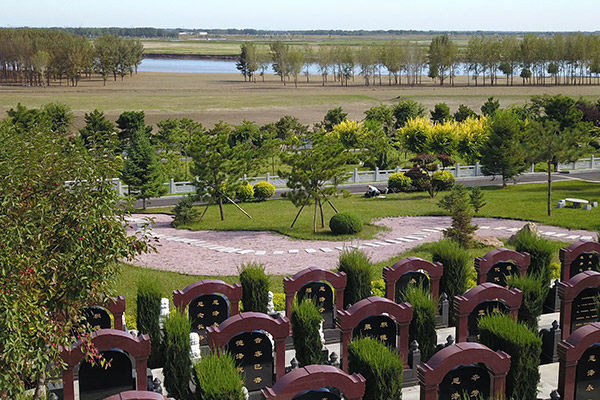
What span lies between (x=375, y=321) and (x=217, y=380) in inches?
219

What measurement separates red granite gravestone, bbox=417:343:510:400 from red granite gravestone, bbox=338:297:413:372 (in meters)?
3.01

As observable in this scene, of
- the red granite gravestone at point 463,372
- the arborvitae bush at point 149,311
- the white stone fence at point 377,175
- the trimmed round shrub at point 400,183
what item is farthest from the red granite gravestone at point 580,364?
the white stone fence at point 377,175

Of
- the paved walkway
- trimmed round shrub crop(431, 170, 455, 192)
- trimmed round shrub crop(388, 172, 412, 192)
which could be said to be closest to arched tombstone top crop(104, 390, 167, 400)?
the paved walkway

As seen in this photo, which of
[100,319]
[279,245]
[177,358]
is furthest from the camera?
[279,245]

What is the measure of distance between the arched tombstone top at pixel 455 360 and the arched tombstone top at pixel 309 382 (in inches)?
57.7

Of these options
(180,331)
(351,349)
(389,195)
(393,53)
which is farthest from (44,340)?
(393,53)

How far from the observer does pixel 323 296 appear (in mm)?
20312

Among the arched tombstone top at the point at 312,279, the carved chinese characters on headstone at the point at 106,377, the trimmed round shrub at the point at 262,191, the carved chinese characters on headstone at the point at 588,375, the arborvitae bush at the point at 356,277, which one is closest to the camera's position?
the carved chinese characters on headstone at the point at 106,377

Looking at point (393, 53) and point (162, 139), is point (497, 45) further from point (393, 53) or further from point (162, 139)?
point (162, 139)

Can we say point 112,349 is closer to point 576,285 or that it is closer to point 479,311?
point 479,311

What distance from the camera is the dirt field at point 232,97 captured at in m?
100

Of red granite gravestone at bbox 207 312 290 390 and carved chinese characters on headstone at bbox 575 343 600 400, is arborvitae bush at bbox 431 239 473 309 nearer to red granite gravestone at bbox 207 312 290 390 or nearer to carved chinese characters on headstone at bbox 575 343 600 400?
carved chinese characters on headstone at bbox 575 343 600 400

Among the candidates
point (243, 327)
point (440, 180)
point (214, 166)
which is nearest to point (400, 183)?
point (440, 180)

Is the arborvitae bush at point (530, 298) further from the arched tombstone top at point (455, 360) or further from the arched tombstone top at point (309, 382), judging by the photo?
the arched tombstone top at point (309, 382)
